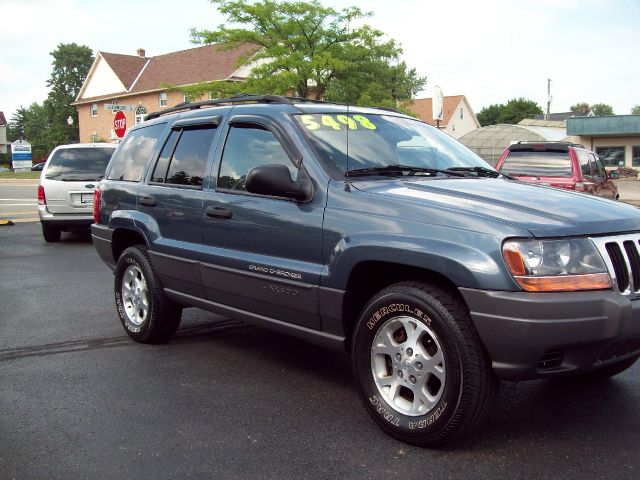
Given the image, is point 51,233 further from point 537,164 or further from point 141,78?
point 141,78

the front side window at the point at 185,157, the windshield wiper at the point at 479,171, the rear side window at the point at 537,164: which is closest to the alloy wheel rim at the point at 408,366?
the windshield wiper at the point at 479,171

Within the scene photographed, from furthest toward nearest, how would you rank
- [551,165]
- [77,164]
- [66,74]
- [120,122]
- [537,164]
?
[66,74] → [120,122] → [77,164] → [537,164] → [551,165]

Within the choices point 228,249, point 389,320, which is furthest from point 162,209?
point 389,320

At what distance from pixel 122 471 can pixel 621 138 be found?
5430 centimetres

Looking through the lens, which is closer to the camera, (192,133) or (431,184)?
(431,184)

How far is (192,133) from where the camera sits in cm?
512

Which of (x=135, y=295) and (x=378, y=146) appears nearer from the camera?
(x=378, y=146)

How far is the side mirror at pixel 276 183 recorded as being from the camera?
151 inches

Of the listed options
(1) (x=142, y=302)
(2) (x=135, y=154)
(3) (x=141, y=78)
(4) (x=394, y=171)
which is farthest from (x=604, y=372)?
(3) (x=141, y=78)

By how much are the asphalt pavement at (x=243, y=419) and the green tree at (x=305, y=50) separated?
906 inches

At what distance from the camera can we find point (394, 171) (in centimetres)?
415

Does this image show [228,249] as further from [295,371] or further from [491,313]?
[491,313]

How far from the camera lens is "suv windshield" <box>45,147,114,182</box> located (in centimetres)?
1250

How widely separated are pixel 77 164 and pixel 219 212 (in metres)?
9.11
